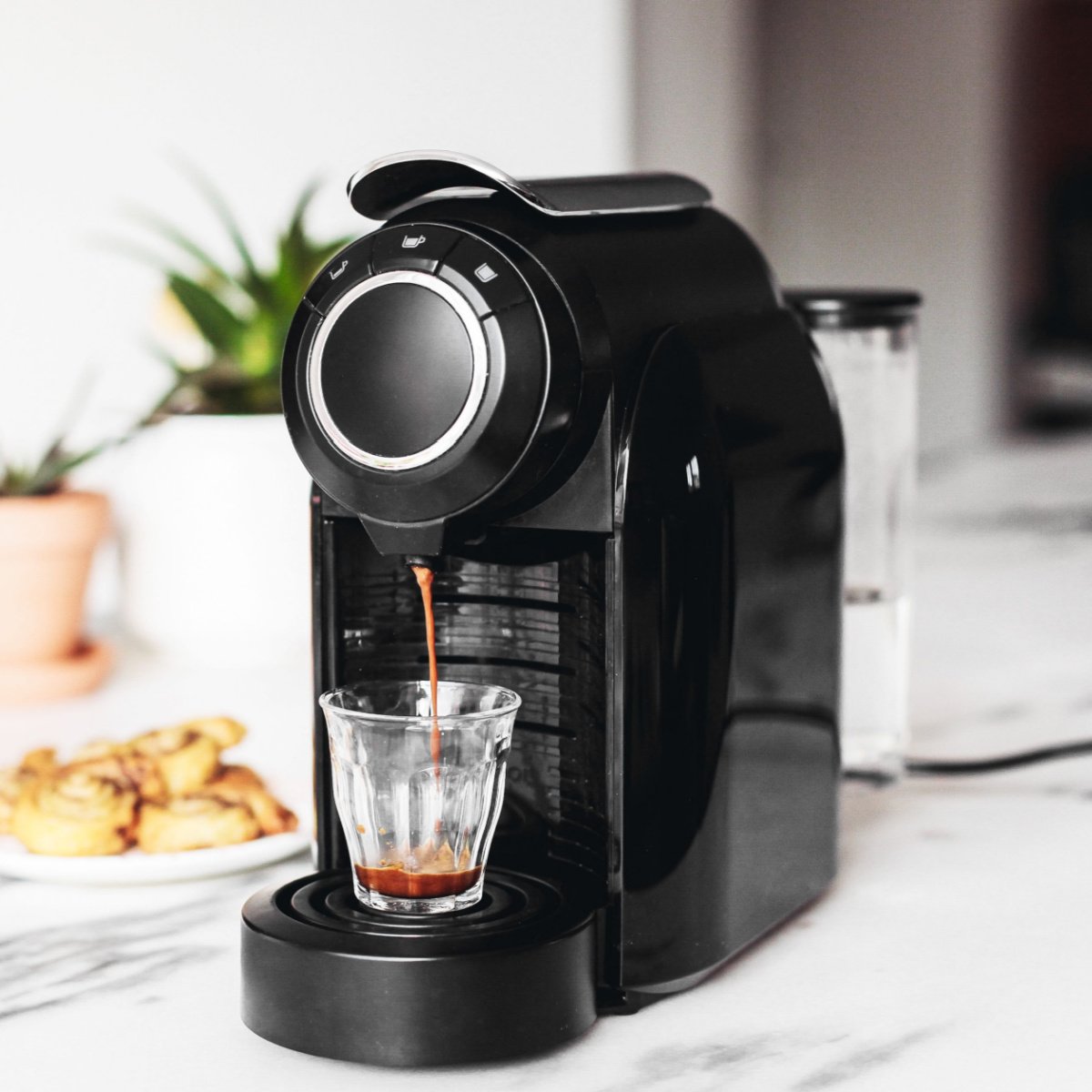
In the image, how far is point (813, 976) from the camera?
0.67m

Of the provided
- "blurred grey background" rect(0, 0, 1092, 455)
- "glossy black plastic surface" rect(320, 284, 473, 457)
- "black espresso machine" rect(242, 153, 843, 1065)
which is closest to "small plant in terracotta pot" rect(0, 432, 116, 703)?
"blurred grey background" rect(0, 0, 1092, 455)

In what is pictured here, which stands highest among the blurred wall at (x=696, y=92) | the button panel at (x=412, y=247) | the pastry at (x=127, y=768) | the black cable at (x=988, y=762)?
the blurred wall at (x=696, y=92)

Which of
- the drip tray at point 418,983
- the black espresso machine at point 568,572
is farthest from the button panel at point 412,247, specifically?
the drip tray at point 418,983

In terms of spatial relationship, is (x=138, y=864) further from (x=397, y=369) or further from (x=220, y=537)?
(x=220, y=537)

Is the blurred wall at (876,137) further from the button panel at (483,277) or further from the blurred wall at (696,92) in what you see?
the button panel at (483,277)

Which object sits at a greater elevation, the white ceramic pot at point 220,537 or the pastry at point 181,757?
the white ceramic pot at point 220,537

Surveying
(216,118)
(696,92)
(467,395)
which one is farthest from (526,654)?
Result: (696,92)

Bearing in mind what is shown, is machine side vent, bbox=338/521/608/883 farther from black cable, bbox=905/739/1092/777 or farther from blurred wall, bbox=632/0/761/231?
blurred wall, bbox=632/0/761/231

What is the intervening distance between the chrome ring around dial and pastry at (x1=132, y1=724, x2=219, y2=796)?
1.00 feet

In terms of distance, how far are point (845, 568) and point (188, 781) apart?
1.26ft

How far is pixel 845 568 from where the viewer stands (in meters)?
0.94

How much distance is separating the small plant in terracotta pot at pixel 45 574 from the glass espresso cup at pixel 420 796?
0.63 m

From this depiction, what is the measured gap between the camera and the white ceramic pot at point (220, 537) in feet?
4.07

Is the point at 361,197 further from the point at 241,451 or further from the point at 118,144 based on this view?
the point at 118,144
